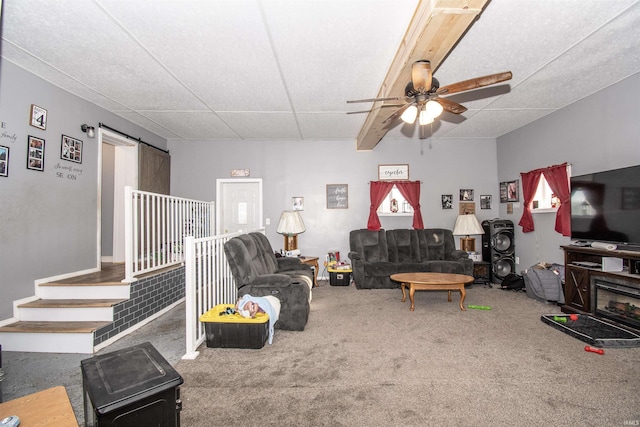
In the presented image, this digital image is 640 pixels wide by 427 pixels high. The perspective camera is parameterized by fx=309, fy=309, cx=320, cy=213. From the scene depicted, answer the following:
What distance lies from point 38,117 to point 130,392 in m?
3.82

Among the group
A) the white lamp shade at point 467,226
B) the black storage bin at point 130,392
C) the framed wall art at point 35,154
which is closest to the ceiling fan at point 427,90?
the black storage bin at point 130,392

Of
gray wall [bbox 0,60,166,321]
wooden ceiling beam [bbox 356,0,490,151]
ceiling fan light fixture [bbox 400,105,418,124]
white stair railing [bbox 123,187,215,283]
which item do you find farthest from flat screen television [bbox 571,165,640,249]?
gray wall [bbox 0,60,166,321]

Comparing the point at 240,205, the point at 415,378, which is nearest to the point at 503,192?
the point at 415,378

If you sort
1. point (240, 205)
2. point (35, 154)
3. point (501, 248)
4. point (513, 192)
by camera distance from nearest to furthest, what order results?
point (35, 154), point (501, 248), point (513, 192), point (240, 205)

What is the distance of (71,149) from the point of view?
391 cm

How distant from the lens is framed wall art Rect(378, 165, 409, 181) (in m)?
6.15

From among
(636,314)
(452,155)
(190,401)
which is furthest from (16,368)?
(452,155)

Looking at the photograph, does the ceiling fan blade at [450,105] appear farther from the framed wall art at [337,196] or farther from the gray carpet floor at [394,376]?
the framed wall art at [337,196]

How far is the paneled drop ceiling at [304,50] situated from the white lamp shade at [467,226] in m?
1.94

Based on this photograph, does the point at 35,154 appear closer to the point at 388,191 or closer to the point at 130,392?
the point at 130,392

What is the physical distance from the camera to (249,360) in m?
2.64

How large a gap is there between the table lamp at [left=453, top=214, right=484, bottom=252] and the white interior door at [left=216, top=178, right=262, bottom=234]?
3.82m

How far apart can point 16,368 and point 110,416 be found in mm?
2397

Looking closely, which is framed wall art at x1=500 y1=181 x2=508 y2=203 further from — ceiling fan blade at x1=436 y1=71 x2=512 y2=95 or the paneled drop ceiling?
ceiling fan blade at x1=436 y1=71 x2=512 y2=95
